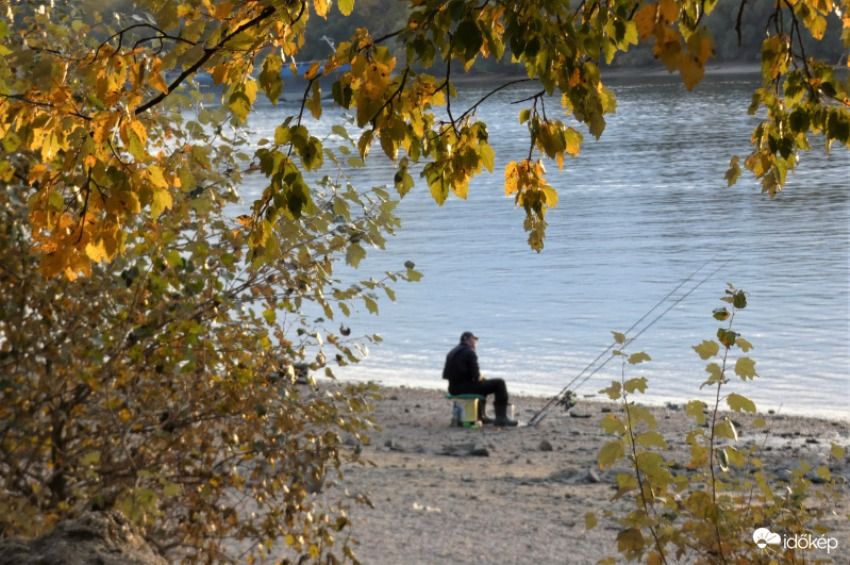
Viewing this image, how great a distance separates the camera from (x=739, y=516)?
16.3 feet

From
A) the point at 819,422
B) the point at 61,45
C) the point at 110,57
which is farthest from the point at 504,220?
the point at 110,57

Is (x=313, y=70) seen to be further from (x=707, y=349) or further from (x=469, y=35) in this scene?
(x=707, y=349)

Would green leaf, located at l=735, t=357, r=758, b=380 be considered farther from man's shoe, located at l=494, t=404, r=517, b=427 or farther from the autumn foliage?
man's shoe, located at l=494, t=404, r=517, b=427

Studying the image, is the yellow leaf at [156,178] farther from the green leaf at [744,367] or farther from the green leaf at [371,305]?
the green leaf at [744,367]

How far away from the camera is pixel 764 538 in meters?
4.77

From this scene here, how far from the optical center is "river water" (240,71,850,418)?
15764 mm

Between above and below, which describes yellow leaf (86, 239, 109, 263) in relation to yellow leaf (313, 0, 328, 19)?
below

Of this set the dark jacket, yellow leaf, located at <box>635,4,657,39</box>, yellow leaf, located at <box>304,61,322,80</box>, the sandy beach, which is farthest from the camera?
Answer: the dark jacket

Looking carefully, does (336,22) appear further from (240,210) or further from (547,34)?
(547,34)

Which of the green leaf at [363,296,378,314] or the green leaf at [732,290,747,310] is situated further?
the green leaf at [363,296,378,314]

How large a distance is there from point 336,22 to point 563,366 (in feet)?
145

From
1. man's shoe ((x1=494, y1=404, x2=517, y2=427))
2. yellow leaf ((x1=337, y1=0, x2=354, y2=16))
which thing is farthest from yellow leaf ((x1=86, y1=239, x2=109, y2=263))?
man's shoe ((x1=494, y1=404, x2=517, y2=427))

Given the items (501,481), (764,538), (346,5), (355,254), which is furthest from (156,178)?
(501,481)

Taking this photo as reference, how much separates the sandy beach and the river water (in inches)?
62.3
